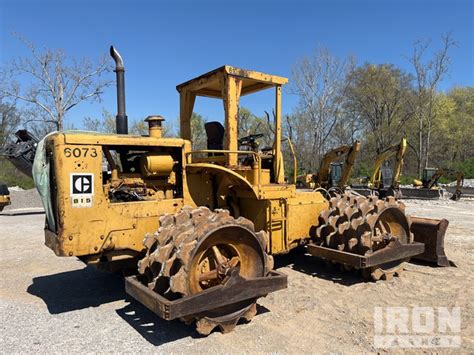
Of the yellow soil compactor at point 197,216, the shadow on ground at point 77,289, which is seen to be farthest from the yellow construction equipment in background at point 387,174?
the shadow on ground at point 77,289

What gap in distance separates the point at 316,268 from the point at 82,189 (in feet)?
12.9

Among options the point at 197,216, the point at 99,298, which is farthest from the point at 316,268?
the point at 99,298

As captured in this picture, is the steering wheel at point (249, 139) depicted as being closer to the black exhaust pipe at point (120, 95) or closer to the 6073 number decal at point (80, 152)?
the black exhaust pipe at point (120, 95)

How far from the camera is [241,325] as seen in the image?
4.19 m

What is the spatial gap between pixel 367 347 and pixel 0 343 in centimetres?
358

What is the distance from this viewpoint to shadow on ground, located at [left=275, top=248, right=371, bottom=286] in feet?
19.0

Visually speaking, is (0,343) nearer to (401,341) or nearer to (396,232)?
(401,341)

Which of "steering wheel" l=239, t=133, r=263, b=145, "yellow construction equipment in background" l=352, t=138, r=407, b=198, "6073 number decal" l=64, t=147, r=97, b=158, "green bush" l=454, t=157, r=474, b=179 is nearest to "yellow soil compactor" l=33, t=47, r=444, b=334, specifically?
"6073 number decal" l=64, t=147, r=97, b=158

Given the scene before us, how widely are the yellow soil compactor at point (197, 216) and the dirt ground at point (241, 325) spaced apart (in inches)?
11.7

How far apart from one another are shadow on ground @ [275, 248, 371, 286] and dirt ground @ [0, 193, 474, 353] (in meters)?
0.02

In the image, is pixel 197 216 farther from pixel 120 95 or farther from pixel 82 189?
pixel 120 95

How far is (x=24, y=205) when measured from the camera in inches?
783

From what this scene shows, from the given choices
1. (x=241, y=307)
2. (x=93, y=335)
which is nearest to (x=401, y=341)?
(x=241, y=307)

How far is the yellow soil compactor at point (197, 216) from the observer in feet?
12.7
